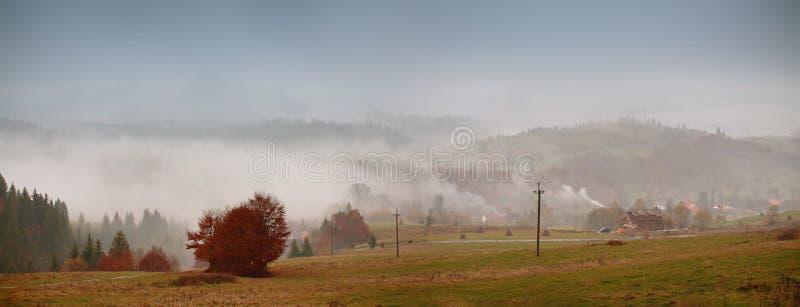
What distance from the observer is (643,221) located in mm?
161000

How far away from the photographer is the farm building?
160 meters

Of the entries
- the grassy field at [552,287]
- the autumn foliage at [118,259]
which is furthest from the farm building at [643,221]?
the autumn foliage at [118,259]

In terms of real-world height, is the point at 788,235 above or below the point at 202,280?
above

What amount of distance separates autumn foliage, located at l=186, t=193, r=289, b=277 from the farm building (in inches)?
4654

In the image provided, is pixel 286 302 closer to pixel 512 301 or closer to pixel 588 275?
pixel 512 301

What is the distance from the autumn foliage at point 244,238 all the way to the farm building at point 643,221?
118 meters

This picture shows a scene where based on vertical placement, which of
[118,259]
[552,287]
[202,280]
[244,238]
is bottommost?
[118,259]

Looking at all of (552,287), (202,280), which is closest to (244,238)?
(202,280)

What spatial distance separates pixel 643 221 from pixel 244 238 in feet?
419

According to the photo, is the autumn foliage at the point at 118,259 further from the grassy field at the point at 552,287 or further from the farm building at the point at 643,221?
the farm building at the point at 643,221

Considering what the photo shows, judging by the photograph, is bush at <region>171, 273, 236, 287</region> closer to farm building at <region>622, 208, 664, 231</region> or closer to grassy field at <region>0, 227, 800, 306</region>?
grassy field at <region>0, 227, 800, 306</region>

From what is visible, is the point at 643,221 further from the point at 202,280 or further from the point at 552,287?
the point at 202,280

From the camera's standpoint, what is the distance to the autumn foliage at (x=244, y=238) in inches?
2926

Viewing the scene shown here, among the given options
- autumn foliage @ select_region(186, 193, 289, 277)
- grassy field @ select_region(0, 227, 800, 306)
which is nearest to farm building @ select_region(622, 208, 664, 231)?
grassy field @ select_region(0, 227, 800, 306)
